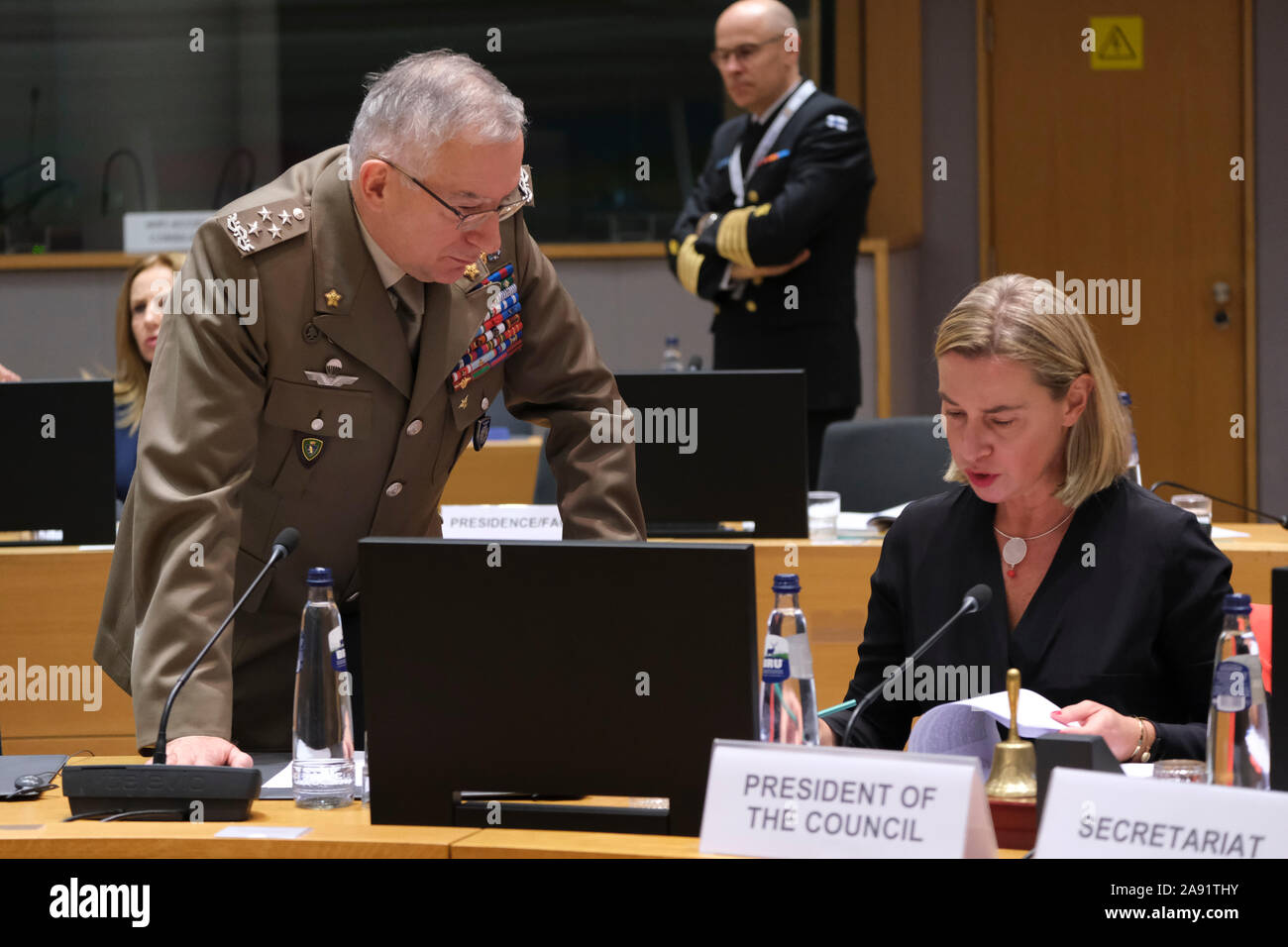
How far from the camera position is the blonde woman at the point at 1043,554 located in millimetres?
1812

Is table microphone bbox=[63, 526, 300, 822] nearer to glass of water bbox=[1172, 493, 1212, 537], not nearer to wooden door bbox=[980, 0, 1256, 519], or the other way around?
glass of water bbox=[1172, 493, 1212, 537]

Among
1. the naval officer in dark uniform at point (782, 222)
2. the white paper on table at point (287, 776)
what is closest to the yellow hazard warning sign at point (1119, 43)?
the naval officer in dark uniform at point (782, 222)

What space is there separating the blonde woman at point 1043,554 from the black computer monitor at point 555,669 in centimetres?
40

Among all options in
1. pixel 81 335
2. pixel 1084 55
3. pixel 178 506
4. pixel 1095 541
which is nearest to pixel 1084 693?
pixel 1095 541

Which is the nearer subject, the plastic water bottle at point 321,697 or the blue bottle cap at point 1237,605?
the blue bottle cap at point 1237,605

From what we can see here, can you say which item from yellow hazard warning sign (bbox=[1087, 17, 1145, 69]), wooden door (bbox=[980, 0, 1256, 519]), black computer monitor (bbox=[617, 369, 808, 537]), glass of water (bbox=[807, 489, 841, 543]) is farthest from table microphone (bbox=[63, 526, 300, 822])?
yellow hazard warning sign (bbox=[1087, 17, 1145, 69])

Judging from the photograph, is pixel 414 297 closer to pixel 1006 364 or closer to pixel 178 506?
pixel 178 506

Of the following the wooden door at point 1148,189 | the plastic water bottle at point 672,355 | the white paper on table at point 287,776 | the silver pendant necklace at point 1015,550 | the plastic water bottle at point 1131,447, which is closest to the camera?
the white paper on table at point 287,776

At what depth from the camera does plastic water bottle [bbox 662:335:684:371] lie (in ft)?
16.9

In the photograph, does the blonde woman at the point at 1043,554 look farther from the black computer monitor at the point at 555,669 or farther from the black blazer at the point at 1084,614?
the black computer monitor at the point at 555,669

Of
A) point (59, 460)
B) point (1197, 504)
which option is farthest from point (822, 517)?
point (59, 460)

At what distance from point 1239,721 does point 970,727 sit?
25 centimetres

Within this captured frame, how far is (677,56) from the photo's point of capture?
5.87m

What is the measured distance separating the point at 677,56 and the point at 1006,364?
4.26 meters
